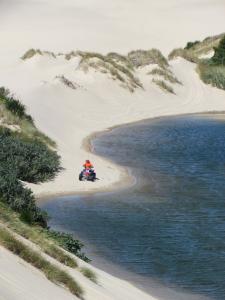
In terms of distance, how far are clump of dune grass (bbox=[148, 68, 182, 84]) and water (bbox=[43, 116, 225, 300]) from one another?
975 inches

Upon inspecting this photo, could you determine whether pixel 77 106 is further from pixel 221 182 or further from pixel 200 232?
pixel 200 232

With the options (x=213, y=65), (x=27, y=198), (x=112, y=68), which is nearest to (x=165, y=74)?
(x=112, y=68)

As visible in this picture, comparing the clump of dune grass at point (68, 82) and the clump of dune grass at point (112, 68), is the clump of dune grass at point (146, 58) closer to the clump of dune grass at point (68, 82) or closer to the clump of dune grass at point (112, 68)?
the clump of dune grass at point (112, 68)

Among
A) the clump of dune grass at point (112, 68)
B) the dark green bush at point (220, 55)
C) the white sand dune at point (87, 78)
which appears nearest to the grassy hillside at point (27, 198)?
the white sand dune at point (87, 78)

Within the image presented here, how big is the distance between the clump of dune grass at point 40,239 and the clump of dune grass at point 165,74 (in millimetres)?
46758

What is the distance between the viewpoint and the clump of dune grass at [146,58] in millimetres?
64750

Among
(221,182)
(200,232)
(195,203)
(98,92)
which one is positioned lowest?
(200,232)

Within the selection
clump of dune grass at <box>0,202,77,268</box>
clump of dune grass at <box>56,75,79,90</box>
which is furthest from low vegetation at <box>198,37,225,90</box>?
clump of dune grass at <box>0,202,77,268</box>

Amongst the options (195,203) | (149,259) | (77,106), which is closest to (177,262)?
(149,259)

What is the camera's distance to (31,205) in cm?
1894

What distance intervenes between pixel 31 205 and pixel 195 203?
7.06m

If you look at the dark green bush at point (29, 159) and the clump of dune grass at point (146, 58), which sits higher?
the clump of dune grass at point (146, 58)

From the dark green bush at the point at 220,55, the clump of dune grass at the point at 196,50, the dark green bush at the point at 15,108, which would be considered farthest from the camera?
the clump of dune grass at the point at 196,50

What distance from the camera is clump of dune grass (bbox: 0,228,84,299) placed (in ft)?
39.5
